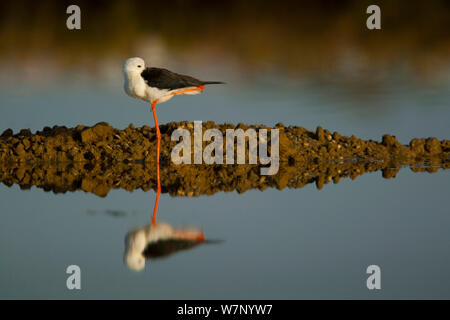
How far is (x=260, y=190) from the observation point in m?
6.29

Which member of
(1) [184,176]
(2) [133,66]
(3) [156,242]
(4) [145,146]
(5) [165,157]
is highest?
(2) [133,66]

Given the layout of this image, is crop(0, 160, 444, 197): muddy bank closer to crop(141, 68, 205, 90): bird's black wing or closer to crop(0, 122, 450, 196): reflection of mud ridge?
crop(0, 122, 450, 196): reflection of mud ridge

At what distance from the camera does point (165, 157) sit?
8344mm

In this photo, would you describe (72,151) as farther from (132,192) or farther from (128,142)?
(132,192)

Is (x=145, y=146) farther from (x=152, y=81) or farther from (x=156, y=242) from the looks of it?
(x=156, y=242)

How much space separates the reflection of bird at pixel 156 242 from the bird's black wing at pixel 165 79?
3.09m

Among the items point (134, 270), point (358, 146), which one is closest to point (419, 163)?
point (358, 146)

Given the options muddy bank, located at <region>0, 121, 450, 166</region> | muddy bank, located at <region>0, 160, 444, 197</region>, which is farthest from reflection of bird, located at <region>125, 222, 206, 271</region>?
muddy bank, located at <region>0, 121, 450, 166</region>

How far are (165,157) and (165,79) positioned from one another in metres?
1.05

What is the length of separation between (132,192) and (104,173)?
130 cm

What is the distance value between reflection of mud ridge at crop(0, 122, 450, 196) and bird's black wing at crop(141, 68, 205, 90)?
889 mm

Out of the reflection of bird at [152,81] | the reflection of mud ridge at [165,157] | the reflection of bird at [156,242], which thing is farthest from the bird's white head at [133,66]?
the reflection of bird at [156,242]

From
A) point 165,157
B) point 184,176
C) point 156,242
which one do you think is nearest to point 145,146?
point 165,157

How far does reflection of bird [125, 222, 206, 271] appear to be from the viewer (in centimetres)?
405
